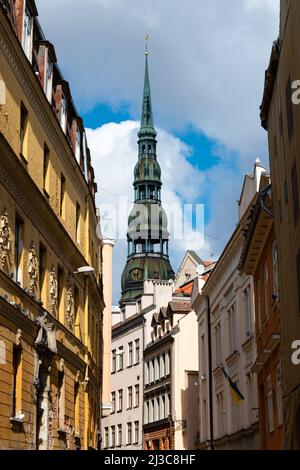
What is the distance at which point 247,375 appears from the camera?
107 feet

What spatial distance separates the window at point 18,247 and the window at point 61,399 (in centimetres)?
557

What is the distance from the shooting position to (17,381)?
67.8 feet

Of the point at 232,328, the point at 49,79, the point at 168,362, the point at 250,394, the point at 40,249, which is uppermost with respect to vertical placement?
the point at 49,79

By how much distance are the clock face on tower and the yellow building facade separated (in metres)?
67.6

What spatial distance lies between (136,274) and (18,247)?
79.6 meters

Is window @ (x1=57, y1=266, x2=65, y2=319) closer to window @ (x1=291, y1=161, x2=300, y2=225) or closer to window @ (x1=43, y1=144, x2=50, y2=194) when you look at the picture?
window @ (x1=43, y1=144, x2=50, y2=194)

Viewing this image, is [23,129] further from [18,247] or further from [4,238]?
[4,238]

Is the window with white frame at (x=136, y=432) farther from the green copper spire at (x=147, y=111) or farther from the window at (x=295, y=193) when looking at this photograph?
the green copper spire at (x=147, y=111)

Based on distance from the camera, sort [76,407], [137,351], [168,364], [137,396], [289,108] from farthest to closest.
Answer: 1. [137,351]
2. [137,396]
3. [168,364]
4. [76,407]
5. [289,108]

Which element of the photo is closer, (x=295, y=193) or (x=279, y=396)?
(x=295, y=193)

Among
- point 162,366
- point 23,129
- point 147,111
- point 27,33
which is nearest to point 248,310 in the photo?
point 23,129

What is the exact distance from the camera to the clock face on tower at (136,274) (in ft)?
328

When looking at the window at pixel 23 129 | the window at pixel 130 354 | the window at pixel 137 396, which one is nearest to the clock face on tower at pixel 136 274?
the window at pixel 130 354
